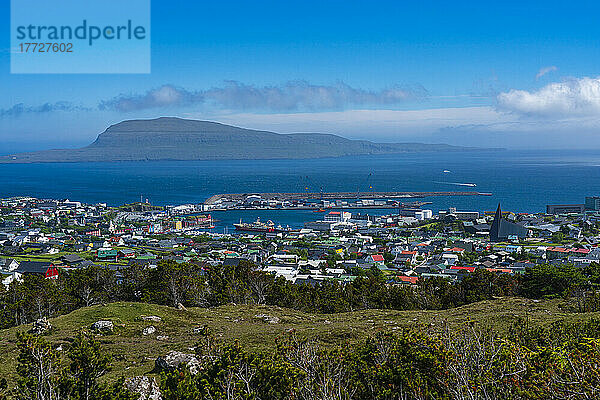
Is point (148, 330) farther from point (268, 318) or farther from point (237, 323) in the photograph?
point (268, 318)

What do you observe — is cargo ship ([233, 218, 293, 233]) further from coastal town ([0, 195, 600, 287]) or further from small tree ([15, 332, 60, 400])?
small tree ([15, 332, 60, 400])

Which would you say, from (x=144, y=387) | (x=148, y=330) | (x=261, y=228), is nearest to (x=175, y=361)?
(x=144, y=387)

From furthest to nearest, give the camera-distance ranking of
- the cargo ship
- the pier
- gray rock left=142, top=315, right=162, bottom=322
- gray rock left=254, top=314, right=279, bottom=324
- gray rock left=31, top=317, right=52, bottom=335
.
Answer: the pier → the cargo ship → gray rock left=254, top=314, right=279, bottom=324 → gray rock left=142, top=315, right=162, bottom=322 → gray rock left=31, top=317, right=52, bottom=335

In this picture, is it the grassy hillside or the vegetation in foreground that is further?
the grassy hillside

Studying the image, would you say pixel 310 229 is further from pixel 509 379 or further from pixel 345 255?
pixel 509 379

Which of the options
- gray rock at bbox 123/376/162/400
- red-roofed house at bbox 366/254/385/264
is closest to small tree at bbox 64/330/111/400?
gray rock at bbox 123/376/162/400

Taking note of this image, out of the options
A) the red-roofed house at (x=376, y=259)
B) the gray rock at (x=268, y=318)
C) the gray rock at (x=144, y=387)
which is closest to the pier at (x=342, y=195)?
the red-roofed house at (x=376, y=259)

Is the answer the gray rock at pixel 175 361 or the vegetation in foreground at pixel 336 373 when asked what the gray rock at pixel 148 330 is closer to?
the gray rock at pixel 175 361
